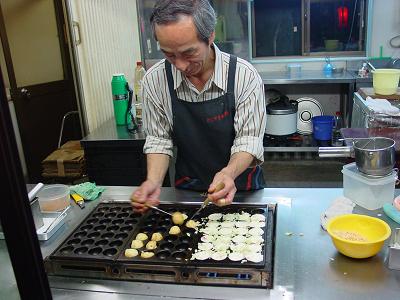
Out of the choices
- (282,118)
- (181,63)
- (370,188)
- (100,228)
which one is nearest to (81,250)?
(100,228)

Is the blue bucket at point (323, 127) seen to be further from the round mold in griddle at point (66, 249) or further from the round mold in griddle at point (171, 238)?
the round mold in griddle at point (66, 249)

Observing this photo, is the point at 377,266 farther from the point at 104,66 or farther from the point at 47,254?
the point at 104,66

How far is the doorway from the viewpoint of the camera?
13.4 feet

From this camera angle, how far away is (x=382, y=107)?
2.51 metres

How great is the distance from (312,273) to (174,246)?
1.38 feet

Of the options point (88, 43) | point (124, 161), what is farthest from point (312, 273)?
point (88, 43)

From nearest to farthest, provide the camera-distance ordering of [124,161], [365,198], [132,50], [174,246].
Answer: [174,246] → [365,198] → [124,161] → [132,50]

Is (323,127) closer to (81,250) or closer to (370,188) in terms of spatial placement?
(370,188)

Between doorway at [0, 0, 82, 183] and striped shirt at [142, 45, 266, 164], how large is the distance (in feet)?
9.13

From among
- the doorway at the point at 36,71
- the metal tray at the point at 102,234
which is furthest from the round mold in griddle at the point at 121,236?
the doorway at the point at 36,71

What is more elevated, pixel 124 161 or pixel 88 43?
pixel 88 43

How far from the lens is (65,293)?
1.13 meters

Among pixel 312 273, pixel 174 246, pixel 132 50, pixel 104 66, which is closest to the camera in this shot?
pixel 312 273

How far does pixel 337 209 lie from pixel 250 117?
491 mm
